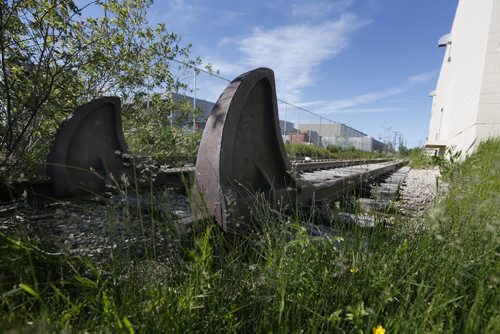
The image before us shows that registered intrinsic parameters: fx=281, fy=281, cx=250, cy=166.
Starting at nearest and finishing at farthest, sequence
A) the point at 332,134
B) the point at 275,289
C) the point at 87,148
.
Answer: the point at 275,289 → the point at 87,148 → the point at 332,134

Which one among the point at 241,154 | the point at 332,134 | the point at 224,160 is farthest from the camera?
the point at 332,134

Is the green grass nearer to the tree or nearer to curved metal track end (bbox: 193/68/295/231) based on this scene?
curved metal track end (bbox: 193/68/295/231)

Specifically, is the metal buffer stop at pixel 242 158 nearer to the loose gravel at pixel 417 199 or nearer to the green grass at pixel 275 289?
the green grass at pixel 275 289

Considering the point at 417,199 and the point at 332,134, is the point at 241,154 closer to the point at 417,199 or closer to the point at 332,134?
the point at 417,199

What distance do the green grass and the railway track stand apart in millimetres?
315

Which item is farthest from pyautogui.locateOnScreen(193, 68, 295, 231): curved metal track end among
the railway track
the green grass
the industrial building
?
the industrial building

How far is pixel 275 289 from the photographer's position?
1.11 m

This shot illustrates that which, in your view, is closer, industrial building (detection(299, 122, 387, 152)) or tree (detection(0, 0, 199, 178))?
tree (detection(0, 0, 199, 178))

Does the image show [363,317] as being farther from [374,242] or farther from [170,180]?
[170,180]

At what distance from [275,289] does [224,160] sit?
2.82ft

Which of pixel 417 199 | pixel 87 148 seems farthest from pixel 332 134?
pixel 87 148

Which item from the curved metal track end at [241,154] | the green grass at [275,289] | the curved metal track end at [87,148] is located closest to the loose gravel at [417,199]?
the green grass at [275,289]

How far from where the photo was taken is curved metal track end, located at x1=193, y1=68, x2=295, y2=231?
166 cm

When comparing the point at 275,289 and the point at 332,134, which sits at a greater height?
the point at 332,134
